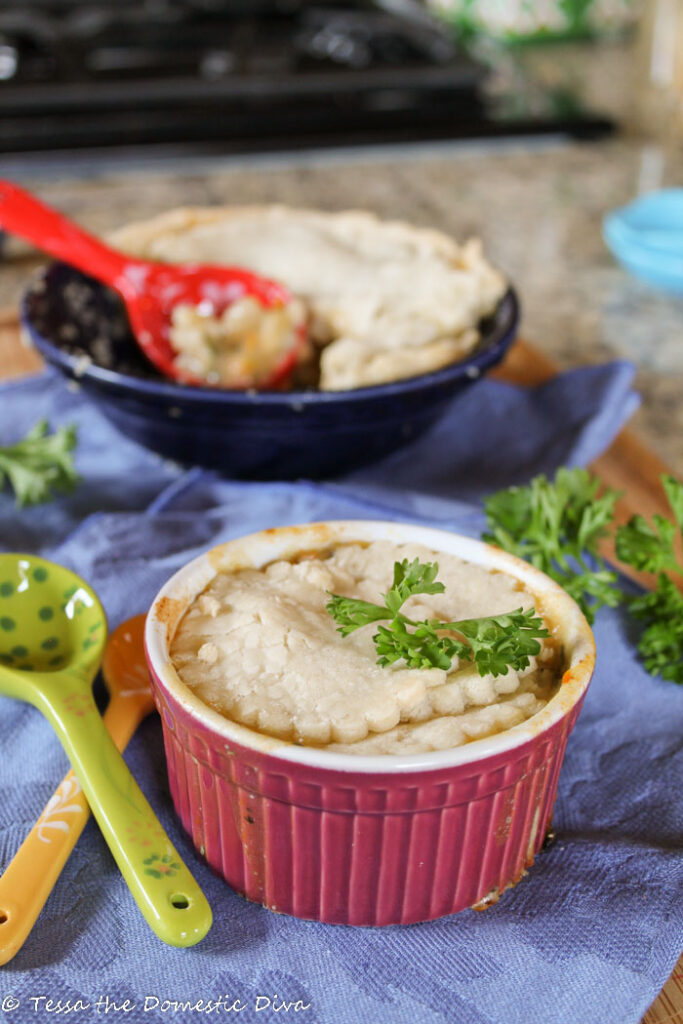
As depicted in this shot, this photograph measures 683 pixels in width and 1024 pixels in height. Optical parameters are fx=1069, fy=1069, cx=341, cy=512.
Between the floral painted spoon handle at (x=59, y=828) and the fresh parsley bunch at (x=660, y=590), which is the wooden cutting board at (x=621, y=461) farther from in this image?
the floral painted spoon handle at (x=59, y=828)

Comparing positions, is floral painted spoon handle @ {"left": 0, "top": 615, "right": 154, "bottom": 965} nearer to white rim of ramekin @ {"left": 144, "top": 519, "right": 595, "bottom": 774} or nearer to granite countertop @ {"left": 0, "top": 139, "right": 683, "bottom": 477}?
white rim of ramekin @ {"left": 144, "top": 519, "right": 595, "bottom": 774}

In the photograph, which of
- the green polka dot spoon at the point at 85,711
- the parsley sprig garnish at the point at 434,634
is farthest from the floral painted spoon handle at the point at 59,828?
the parsley sprig garnish at the point at 434,634

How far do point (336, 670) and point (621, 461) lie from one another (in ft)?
1.83

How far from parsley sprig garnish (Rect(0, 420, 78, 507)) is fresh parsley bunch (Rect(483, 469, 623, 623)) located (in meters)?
0.38

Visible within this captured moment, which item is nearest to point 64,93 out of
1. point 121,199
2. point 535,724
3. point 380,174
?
point 121,199

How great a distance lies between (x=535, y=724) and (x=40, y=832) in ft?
0.91

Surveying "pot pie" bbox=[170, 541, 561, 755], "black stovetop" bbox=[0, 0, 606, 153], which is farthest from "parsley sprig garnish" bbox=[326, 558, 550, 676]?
"black stovetop" bbox=[0, 0, 606, 153]

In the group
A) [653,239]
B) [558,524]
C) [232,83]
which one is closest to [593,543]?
[558,524]

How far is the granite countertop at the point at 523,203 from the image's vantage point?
1279 mm

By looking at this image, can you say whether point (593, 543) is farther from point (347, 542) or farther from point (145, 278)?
point (145, 278)

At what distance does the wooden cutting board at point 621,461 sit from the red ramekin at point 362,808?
0.33 feet

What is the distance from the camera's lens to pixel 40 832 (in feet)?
1.93

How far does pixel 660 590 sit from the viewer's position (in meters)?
0.80

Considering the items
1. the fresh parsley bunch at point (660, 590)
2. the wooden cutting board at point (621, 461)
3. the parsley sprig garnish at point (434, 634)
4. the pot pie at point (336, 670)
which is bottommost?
the wooden cutting board at point (621, 461)
